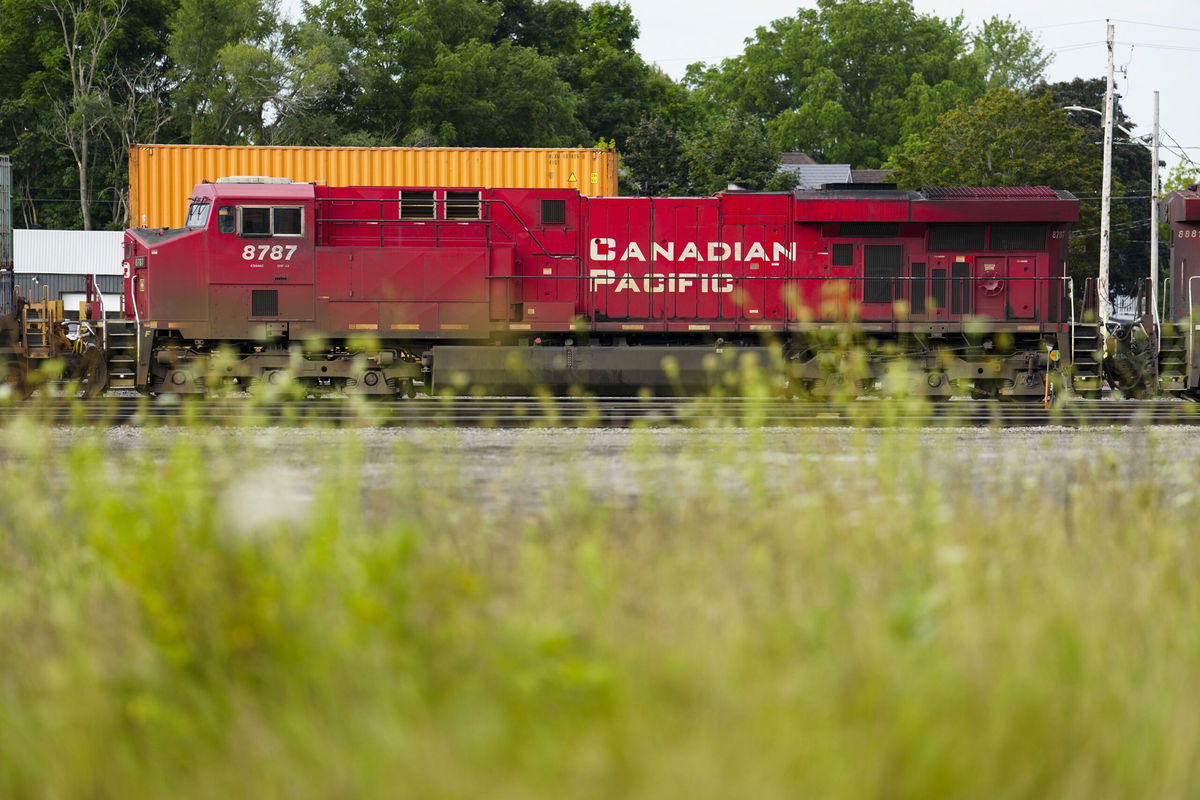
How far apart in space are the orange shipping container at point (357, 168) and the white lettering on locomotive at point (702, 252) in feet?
19.8

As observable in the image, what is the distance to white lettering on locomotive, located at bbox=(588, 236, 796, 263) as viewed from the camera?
711 inches

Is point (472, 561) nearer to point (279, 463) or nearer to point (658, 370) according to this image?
point (279, 463)

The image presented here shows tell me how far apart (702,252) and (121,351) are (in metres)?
7.84

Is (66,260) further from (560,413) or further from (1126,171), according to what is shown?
(1126,171)

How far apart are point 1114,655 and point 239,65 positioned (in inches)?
2047

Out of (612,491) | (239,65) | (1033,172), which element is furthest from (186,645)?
(239,65)

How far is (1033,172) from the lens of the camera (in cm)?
4691

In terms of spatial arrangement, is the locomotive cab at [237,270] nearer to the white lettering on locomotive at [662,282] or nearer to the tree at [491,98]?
the white lettering on locomotive at [662,282]

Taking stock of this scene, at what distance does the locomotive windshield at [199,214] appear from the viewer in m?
17.4

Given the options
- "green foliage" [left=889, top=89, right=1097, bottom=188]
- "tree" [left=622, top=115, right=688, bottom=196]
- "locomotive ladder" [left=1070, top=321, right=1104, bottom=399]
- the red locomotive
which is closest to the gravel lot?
"locomotive ladder" [left=1070, top=321, right=1104, bottom=399]

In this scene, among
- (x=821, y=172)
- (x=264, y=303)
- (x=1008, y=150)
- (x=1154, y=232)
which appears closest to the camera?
(x=264, y=303)

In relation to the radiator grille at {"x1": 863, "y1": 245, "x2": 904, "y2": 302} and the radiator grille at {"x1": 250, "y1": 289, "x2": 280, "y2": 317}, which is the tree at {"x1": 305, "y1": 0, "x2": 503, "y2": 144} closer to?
the radiator grille at {"x1": 250, "y1": 289, "x2": 280, "y2": 317}

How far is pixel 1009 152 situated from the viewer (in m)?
47.8

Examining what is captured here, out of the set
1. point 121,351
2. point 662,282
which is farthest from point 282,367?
point 662,282
